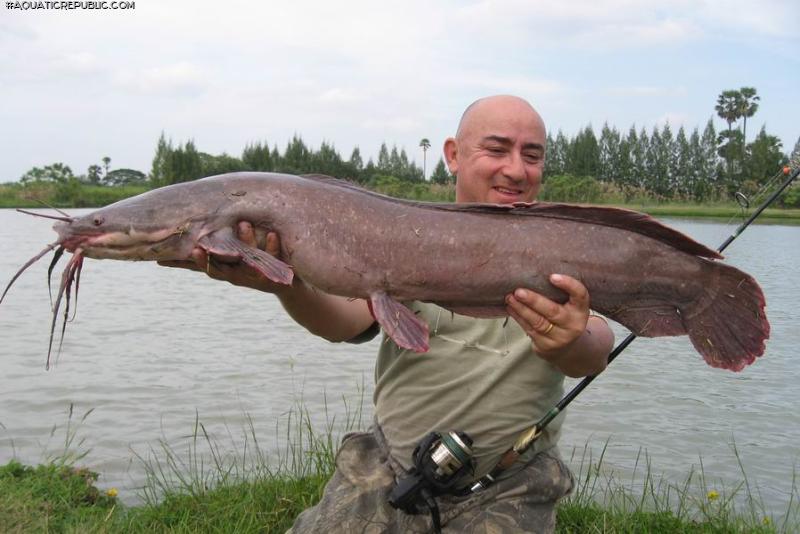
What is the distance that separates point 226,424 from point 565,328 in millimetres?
4331

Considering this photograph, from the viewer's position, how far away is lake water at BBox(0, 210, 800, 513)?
18.6 feet

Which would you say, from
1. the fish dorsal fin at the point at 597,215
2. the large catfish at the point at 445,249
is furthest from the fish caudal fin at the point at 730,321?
the fish dorsal fin at the point at 597,215

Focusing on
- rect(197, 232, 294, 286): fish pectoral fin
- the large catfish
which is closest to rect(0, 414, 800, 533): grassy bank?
the large catfish

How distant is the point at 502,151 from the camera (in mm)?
3092

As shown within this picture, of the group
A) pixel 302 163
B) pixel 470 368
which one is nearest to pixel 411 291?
pixel 470 368

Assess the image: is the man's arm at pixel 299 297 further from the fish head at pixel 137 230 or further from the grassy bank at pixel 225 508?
the grassy bank at pixel 225 508

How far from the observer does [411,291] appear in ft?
7.84

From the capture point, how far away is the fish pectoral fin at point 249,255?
2.19 metres

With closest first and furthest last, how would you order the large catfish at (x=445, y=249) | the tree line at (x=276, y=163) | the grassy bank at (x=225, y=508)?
the large catfish at (x=445, y=249) < the grassy bank at (x=225, y=508) < the tree line at (x=276, y=163)

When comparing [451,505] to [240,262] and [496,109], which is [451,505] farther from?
[496,109]

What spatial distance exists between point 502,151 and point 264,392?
178 inches

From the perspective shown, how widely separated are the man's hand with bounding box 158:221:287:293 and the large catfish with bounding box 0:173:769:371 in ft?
0.11

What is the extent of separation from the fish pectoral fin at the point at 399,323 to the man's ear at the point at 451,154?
117cm

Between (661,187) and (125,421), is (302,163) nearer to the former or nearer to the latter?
(661,187)
